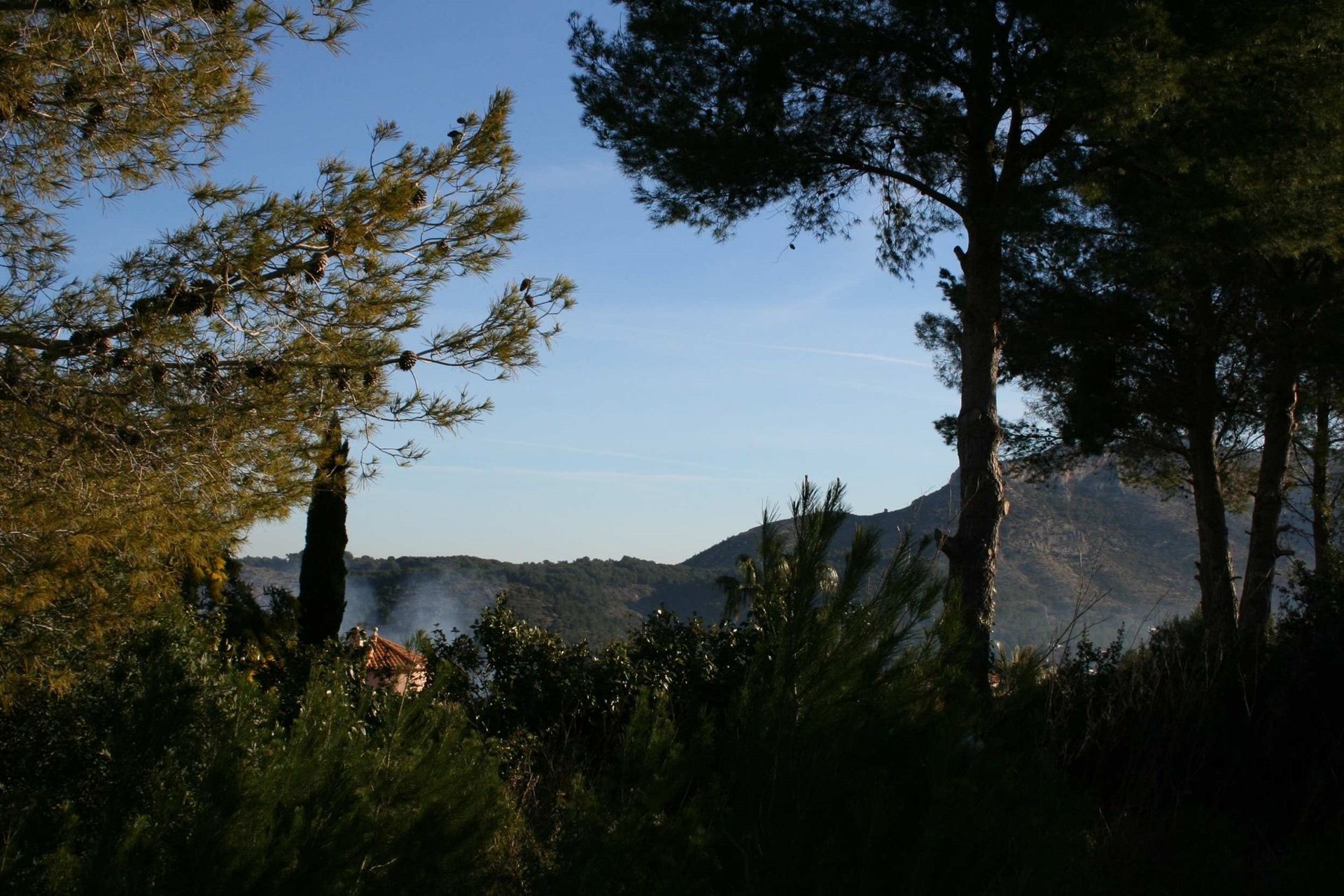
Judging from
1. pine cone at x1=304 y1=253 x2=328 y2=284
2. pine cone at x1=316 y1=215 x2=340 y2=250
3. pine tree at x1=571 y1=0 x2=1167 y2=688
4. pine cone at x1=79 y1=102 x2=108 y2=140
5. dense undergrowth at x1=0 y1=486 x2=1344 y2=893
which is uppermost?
pine tree at x1=571 y1=0 x2=1167 y2=688

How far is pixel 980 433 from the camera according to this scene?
314 inches

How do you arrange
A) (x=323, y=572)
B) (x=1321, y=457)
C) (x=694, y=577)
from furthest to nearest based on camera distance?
(x=694, y=577)
(x=1321, y=457)
(x=323, y=572)

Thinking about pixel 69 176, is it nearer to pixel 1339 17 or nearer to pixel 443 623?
pixel 443 623

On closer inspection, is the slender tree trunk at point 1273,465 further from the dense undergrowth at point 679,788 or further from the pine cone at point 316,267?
the pine cone at point 316,267

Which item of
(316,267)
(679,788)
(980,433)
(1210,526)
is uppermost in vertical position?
(316,267)

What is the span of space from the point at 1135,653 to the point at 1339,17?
4616 mm

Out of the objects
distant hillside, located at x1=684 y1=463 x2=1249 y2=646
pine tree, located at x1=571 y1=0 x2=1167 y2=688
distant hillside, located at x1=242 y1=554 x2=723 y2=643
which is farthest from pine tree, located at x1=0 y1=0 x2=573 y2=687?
distant hillside, located at x1=242 y1=554 x2=723 y2=643

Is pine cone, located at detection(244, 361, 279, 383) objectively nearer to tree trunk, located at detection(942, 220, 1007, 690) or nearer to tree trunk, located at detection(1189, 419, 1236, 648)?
tree trunk, located at detection(942, 220, 1007, 690)

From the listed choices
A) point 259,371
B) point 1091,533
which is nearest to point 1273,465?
point 259,371

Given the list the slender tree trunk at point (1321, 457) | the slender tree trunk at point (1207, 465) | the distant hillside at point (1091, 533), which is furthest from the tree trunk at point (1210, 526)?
the distant hillside at point (1091, 533)

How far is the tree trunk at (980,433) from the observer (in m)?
7.72

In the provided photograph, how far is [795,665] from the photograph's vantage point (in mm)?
2830

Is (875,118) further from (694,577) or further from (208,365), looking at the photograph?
(694,577)

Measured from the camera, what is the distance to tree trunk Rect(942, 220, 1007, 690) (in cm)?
772
